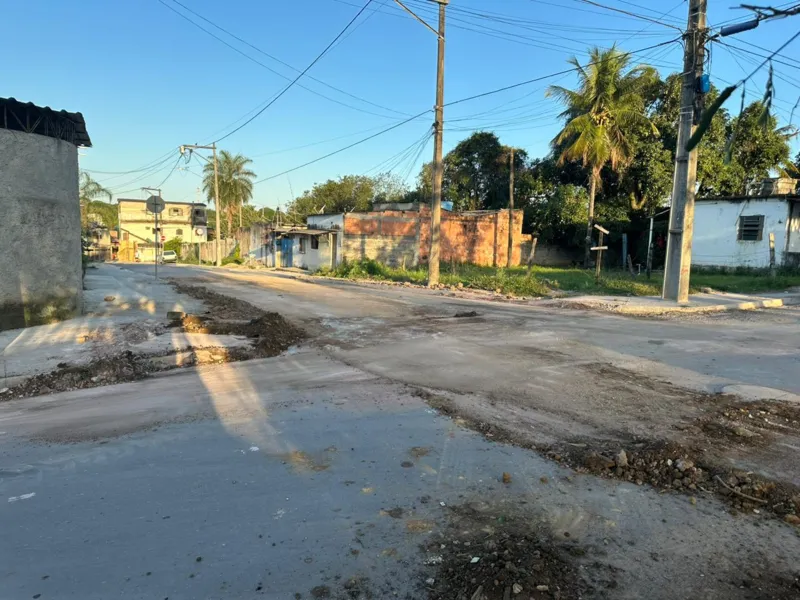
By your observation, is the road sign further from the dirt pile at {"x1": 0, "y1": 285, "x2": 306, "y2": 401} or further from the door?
the door

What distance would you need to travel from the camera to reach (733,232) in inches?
1137

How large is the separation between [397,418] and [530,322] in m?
7.52

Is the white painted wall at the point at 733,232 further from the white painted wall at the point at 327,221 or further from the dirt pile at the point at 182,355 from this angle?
the dirt pile at the point at 182,355

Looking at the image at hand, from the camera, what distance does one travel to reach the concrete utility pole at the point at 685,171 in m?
15.4

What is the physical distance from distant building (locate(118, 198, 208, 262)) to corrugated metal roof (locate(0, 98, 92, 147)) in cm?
6731

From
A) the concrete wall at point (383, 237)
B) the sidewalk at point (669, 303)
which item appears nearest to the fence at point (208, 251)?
the concrete wall at point (383, 237)

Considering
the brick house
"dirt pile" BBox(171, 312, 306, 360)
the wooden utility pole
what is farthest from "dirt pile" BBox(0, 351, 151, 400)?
the brick house

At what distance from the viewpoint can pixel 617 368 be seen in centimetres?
776

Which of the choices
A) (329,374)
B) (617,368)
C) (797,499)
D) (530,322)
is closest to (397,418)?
(329,374)

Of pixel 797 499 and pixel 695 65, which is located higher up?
pixel 695 65

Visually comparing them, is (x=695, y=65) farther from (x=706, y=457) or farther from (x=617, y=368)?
(x=706, y=457)

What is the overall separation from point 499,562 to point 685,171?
16483mm

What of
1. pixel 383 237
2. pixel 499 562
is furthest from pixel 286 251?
pixel 499 562

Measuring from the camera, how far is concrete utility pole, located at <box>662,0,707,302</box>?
15.4 metres
